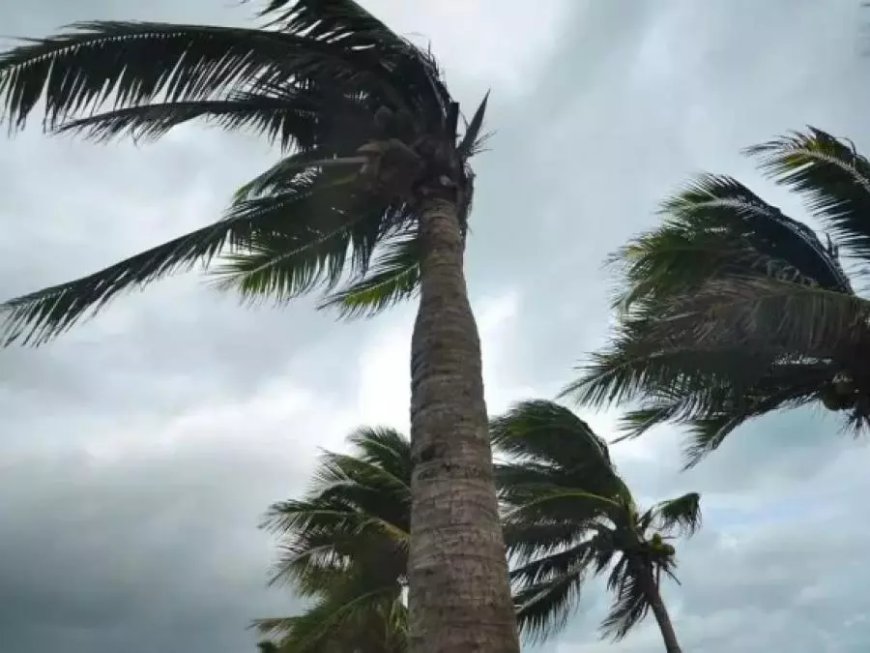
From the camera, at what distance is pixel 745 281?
890cm

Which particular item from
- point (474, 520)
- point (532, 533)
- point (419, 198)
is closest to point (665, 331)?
point (419, 198)

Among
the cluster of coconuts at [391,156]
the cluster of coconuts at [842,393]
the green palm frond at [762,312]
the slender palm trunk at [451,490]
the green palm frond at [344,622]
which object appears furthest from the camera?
the green palm frond at [344,622]

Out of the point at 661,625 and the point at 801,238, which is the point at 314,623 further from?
the point at 801,238

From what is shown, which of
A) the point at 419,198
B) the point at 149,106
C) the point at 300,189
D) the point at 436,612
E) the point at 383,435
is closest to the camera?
the point at 436,612

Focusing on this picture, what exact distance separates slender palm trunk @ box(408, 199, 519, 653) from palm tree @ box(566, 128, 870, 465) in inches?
162

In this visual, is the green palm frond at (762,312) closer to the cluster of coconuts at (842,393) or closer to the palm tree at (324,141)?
the cluster of coconuts at (842,393)

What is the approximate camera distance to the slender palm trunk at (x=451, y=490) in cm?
412

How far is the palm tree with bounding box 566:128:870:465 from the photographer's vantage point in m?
9.58

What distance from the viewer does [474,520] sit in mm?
4512

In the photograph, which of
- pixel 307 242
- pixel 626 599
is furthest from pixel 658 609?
pixel 307 242

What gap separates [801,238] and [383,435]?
9.54 metres

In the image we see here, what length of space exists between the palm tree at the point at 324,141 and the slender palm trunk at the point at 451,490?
0.05ft

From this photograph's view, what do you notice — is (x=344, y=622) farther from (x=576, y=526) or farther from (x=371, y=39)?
(x=371, y=39)

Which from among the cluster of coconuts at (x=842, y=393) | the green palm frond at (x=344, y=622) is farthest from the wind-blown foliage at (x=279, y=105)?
the green palm frond at (x=344, y=622)
